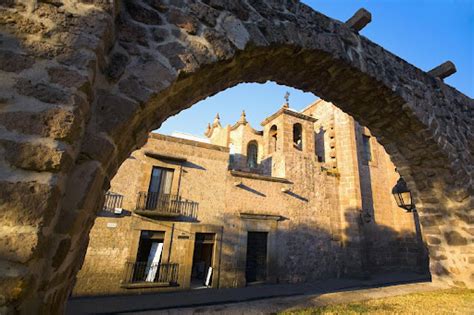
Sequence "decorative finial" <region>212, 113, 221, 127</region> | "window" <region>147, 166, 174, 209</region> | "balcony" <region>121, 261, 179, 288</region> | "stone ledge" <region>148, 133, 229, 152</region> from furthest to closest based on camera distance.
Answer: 1. "decorative finial" <region>212, 113, 221, 127</region>
2. "stone ledge" <region>148, 133, 229, 152</region>
3. "window" <region>147, 166, 174, 209</region>
4. "balcony" <region>121, 261, 179, 288</region>

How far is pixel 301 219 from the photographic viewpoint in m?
11.0

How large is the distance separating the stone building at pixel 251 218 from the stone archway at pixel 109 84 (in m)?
7.07

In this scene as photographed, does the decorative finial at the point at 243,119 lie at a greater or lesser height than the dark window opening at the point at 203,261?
greater

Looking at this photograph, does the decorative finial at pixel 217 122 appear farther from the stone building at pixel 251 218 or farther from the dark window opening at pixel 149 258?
the dark window opening at pixel 149 258

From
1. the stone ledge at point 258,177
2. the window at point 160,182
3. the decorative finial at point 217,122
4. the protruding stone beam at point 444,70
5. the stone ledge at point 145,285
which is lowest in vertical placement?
the stone ledge at point 145,285

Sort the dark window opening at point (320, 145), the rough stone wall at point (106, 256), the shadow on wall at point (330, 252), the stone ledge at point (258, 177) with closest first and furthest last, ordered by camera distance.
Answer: the rough stone wall at point (106, 256) → the shadow on wall at point (330, 252) → the stone ledge at point (258, 177) → the dark window opening at point (320, 145)

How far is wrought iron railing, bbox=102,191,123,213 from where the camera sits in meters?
8.00

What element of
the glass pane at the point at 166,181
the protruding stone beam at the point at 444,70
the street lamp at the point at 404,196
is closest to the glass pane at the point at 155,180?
the glass pane at the point at 166,181

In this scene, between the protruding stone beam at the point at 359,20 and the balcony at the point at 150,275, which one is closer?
the protruding stone beam at the point at 359,20

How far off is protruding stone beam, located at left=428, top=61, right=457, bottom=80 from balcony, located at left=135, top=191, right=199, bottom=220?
7.82 meters

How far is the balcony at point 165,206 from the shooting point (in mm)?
8438

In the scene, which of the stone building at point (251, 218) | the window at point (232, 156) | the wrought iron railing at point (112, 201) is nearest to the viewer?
the wrought iron railing at point (112, 201)

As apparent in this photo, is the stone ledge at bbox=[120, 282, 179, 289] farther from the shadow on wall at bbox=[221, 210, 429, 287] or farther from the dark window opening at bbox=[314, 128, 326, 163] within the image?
the dark window opening at bbox=[314, 128, 326, 163]

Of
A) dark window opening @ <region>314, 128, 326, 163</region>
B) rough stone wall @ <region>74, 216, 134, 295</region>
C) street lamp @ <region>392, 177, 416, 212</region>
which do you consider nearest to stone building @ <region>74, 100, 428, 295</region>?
rough stone wall @ <region>74, 216, 134, 295</region>
